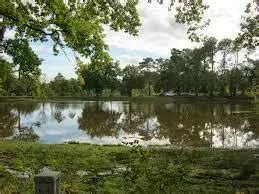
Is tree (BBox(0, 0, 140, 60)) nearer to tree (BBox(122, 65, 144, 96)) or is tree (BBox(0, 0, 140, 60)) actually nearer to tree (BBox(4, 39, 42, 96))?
tree (BBox(4, 39, 42, 96))

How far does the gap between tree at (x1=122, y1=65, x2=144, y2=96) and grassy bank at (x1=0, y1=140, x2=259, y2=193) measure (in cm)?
9412

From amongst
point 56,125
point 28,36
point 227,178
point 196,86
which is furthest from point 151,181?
point 196,86

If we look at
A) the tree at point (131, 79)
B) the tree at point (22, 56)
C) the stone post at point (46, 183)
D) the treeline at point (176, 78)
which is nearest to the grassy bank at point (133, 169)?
the tree at point (22, 56)

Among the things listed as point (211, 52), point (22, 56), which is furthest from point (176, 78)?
point (22, 56)

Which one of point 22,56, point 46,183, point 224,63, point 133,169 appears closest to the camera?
point 46,183

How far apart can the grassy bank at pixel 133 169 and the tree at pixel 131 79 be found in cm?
9412

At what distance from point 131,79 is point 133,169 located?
102 meters

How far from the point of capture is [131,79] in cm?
11425

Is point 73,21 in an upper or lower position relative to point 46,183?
upper

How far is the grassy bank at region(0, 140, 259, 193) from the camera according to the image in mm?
11125

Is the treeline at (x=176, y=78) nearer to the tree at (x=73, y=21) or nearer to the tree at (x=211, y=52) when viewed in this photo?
the tree at (x=211, y=52)

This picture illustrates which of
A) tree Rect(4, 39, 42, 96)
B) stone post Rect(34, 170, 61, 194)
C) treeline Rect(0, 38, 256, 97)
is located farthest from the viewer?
treeline Rect(0, 38, 256, 97)

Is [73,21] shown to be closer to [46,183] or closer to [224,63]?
[46,183]

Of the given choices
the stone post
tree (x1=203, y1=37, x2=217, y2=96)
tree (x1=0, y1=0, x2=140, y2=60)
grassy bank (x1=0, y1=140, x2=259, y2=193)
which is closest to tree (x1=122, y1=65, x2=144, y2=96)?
tree (x1=203, y1=37, x2=217, y2=96)
